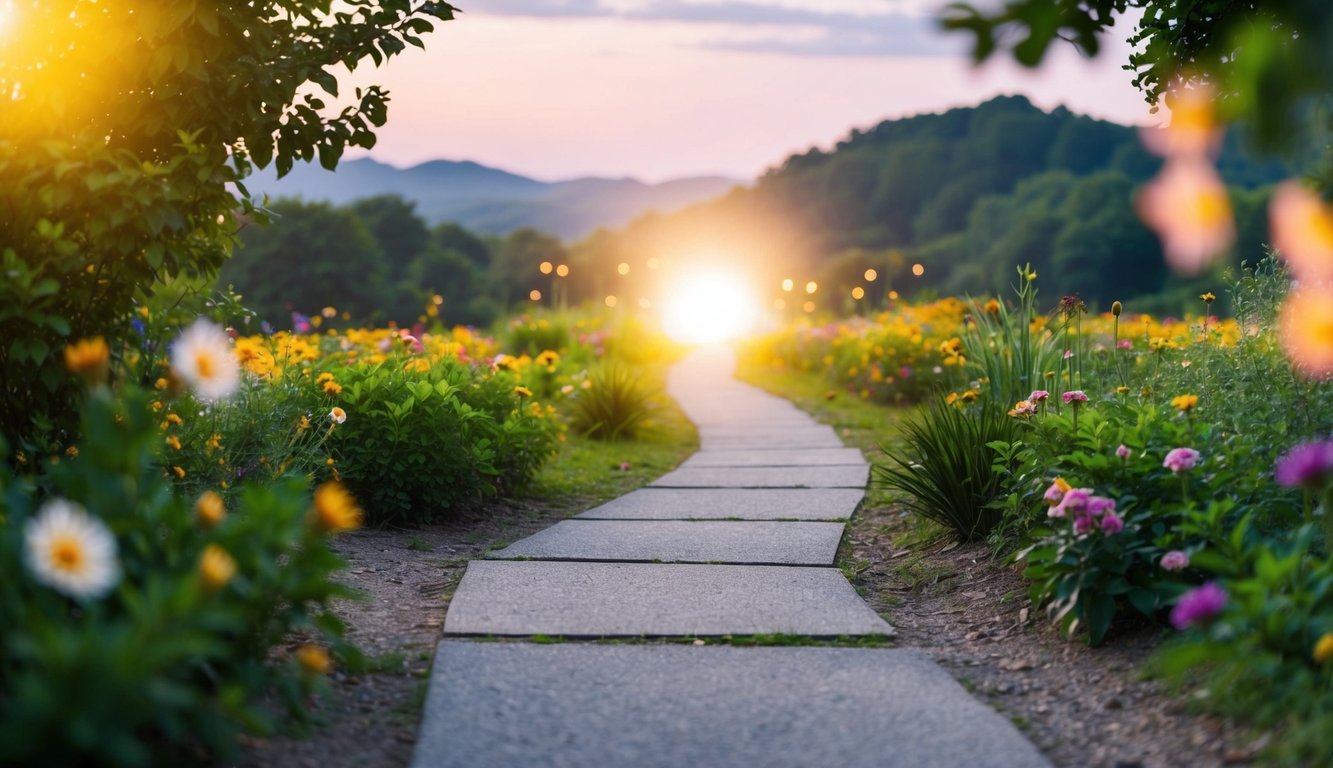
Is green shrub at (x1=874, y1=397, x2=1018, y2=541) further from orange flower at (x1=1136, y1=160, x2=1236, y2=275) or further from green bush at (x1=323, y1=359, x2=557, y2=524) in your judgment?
orange flower at (x1=1136, y1=160, x2=1236, y2=275)

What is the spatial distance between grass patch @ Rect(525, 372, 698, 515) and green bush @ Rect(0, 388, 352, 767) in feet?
9.48

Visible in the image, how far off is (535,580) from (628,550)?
21.2 inches

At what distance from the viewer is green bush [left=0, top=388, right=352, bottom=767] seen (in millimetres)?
1461


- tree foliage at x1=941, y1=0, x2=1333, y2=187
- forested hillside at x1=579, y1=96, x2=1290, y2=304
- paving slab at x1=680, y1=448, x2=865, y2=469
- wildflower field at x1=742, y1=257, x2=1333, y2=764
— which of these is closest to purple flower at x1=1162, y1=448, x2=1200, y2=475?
wildflower field at x1=742, y1=257, x2=1333, y2=764

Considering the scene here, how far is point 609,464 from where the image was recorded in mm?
6375

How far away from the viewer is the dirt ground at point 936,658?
214 cm

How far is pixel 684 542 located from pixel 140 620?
8.58 feet

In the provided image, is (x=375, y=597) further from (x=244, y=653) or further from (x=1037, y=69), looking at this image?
(x=1037, y=69)

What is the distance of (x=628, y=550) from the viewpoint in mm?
3871

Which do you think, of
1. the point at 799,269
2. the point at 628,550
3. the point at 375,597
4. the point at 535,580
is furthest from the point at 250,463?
the point at 799,269

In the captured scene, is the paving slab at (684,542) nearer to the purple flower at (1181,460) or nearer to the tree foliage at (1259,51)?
the purple flower at (1181,460)

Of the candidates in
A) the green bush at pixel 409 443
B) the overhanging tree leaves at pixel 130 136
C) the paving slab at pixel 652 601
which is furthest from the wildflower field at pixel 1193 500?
the overhanging tree leaves at pixel 130 136

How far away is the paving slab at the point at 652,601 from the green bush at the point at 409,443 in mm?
750

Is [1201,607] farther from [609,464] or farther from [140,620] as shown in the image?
[609,464]
